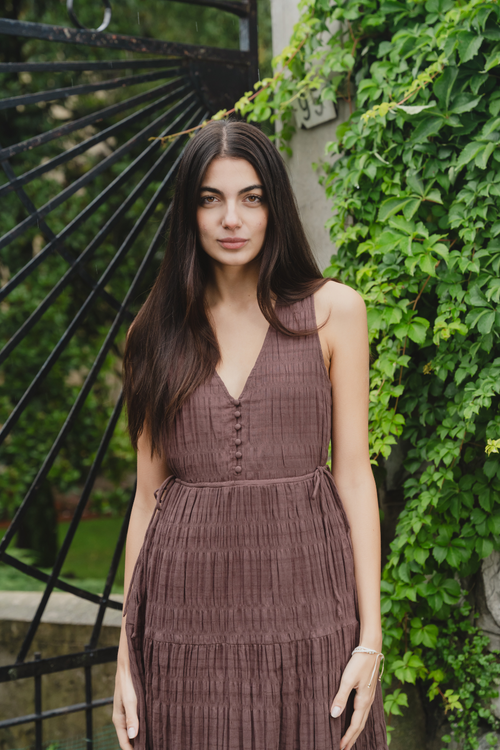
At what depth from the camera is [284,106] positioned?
2203 mm

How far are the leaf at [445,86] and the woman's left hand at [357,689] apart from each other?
136 cm

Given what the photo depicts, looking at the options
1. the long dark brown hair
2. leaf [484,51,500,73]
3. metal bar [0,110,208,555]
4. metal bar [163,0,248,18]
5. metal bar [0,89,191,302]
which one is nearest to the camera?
the long dark brown hair

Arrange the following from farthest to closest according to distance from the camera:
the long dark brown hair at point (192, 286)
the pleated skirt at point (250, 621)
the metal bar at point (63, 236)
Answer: the metal bar at point (63, 236) → the long dark brown hair at point (192, 286) → the pleated skirt at point (250, 621)

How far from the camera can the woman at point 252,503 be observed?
4.05 feet

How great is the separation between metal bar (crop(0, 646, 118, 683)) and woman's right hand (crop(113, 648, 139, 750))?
0.86m

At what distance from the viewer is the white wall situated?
87.8 inches

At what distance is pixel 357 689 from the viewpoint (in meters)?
1.26

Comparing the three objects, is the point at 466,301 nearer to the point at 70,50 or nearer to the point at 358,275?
the point at 358,275

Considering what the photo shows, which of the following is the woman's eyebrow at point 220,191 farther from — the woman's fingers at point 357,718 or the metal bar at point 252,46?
the metal bar at point 252,46

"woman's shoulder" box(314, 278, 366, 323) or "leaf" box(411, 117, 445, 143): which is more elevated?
"leaf" box(411, 117, 445, 143)

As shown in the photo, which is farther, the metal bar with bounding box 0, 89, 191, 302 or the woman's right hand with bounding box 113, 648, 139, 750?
the metal bar with bounding box 0, 89, 191, 302

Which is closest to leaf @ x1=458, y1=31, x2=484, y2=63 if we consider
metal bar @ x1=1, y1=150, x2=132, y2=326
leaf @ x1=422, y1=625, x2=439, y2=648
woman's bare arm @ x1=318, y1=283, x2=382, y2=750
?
woman's bare arm @ x1=318, y1=283, x2=382, y2=750

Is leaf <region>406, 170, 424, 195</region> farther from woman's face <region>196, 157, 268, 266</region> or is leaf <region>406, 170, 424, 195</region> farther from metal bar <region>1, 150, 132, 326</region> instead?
metal bar <region>1, 150, 132, 326</region>

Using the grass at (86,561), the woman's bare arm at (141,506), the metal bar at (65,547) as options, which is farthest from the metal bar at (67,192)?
the grass at (86,561)
